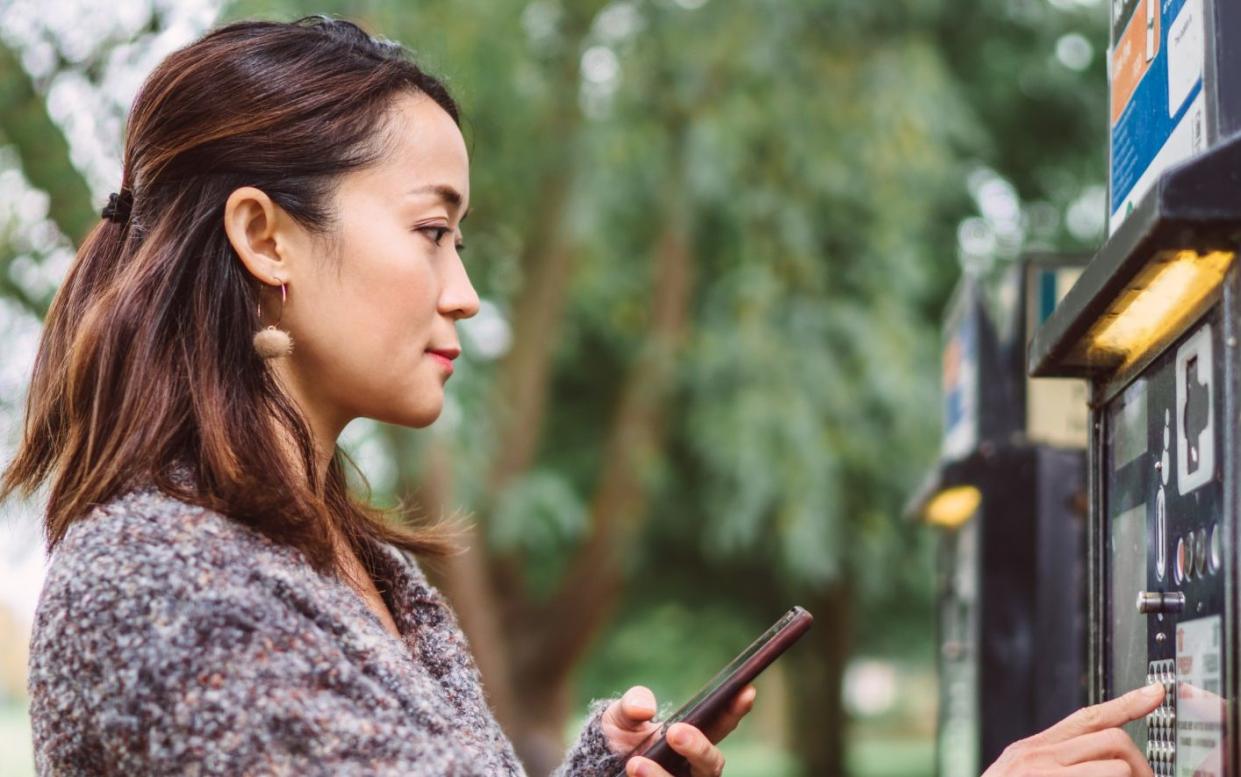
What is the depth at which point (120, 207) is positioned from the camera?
1785mm

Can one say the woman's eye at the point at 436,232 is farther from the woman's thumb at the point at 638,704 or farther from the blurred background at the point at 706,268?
the blurred background at the point at 706,268

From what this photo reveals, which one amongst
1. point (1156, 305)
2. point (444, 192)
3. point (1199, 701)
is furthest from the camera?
point (444, 192)

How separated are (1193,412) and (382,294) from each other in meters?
0.88

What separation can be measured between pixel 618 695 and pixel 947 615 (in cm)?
293

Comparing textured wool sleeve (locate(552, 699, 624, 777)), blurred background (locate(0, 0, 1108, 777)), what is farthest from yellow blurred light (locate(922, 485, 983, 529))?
blurred background (locate(0, 0, 1108, 777))

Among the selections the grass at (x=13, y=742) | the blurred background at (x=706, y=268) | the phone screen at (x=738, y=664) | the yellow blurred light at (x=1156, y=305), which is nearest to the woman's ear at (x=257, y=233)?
the phone screen at (x=738, y=664)

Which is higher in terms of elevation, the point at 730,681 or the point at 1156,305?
the point at 1156,305

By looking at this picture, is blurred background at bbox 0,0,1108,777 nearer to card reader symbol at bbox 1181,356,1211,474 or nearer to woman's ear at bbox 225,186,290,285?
woman's ear at bbox 225,186,290,285

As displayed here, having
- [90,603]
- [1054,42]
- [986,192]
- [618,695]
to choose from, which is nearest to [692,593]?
[986,192]

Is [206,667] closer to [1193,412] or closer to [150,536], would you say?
[150,536]

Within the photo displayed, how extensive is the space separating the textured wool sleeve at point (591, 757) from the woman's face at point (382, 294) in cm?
55

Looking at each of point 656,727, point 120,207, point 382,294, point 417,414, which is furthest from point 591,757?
point 120,207

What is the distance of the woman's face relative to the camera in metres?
1.67

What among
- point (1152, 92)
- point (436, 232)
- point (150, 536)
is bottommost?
point (150, 536)
